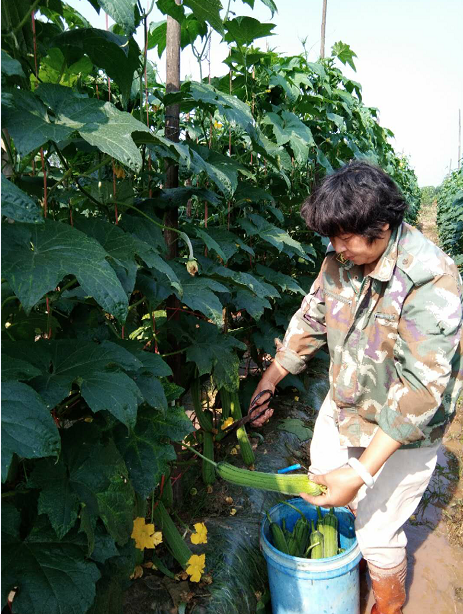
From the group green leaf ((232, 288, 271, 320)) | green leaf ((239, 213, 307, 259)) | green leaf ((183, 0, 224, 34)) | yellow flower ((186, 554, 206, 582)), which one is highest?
green leaf ((183, 0, 224, 34))

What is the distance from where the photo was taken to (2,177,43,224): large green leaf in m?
0.96

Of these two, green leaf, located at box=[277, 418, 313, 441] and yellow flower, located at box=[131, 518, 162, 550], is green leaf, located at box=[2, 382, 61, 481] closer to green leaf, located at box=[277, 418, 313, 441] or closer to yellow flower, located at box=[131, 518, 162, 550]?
yellow flower, located at box=[131, 518, 162, 550]

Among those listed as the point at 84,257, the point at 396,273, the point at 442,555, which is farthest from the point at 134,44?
the point at 442,555

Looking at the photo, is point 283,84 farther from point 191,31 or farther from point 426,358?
point 426,358

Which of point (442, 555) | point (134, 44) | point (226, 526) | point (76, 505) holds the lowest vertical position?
point (442, 555)

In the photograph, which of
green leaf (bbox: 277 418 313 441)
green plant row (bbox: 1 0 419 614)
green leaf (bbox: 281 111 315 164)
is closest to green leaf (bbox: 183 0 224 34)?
green plant row (bbox: 1 0 419 614)

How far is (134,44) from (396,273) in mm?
1160

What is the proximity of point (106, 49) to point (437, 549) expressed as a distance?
295 centimetres

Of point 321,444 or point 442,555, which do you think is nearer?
point 321,444

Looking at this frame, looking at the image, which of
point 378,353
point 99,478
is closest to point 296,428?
point 378,353

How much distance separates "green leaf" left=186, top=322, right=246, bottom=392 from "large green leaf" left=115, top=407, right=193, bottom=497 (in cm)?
54

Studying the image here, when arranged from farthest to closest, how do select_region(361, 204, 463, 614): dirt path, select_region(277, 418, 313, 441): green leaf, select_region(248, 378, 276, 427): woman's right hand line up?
select_region(277, 418, 313, 441): green leaf < select_region(361, 204, 463, 614): dirt path < select_region(248, 378, 276, 427): woman's right hand

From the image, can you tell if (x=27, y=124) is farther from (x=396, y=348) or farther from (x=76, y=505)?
(x=396, y=348)

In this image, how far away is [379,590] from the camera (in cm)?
238
